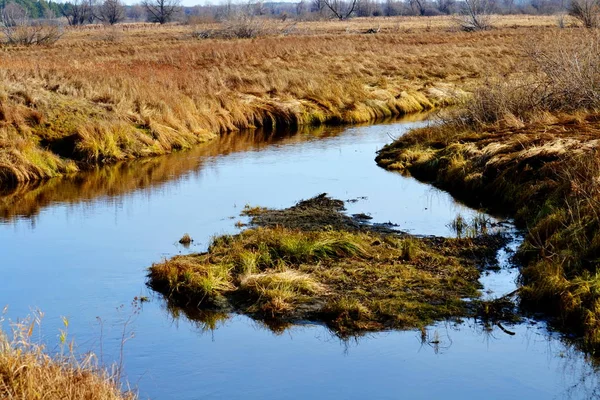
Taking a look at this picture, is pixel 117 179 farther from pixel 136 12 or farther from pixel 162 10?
pixel 136 12

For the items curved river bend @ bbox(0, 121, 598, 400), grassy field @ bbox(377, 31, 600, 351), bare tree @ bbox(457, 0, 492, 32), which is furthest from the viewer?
bare tree @ bbox(457, 0, 492, 32)

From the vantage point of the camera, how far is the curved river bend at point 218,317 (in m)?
8.26

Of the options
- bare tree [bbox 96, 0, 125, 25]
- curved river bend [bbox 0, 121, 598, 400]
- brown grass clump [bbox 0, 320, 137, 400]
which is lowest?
curved river bend [bbox 0, 121, 598, 400]

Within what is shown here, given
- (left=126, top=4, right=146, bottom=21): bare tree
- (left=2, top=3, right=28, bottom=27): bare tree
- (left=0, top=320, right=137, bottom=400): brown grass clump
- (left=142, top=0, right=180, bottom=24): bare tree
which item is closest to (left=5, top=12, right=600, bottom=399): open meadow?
(left=0, top=320, right=137, bottom=400): brown grass clump

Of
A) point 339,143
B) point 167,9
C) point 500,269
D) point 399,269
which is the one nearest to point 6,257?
point 399,269

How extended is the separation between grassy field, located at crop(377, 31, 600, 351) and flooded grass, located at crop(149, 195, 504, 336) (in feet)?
3.34

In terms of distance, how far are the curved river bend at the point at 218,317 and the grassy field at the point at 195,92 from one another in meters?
1.52

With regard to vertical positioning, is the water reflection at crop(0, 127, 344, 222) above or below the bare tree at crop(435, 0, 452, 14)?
below

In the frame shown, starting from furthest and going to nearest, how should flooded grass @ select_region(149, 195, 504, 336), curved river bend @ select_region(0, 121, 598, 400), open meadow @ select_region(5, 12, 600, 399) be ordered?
1. flooded grass @ select_region(149, 195, 504, 336)
2. open meadow @ select_region(5, 12, 600, 399)
3. curved river bend @ select_region(0, 121, 598, 400)

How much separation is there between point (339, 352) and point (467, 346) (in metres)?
1.40

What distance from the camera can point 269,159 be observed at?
2119 cm

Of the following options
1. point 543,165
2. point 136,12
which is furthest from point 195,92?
point 136,12

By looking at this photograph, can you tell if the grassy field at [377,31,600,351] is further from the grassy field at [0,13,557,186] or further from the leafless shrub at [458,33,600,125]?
the grassy field at [0,13,557,186]

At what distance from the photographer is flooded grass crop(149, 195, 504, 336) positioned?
32.6 feet
